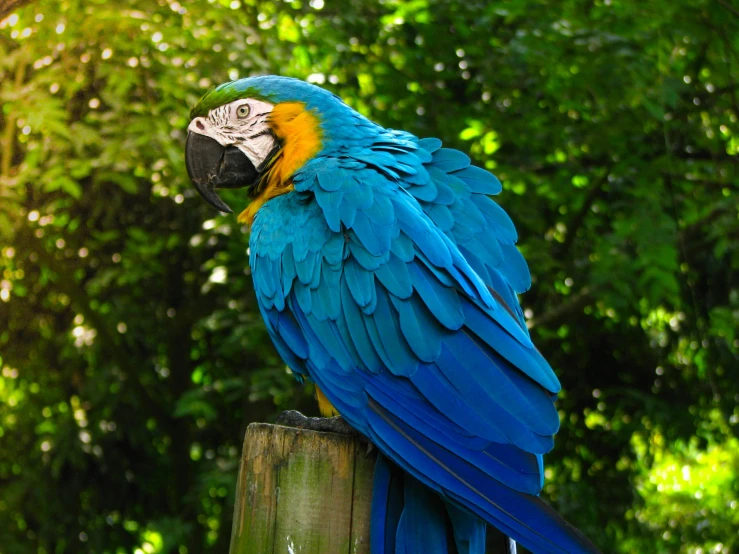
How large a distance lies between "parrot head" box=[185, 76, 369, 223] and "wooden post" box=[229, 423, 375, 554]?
0.88 meters

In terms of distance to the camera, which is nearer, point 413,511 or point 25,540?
point 413,511

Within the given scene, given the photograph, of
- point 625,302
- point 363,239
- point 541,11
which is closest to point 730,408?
point 625,302

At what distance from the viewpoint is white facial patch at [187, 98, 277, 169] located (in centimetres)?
260

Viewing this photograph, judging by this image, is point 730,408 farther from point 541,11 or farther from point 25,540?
point 25,540

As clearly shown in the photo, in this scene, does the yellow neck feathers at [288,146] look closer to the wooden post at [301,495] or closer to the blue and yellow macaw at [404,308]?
the blue and yellow macaw at [404,308]

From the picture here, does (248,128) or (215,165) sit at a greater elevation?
(248,128)

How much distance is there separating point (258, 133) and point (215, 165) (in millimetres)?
203

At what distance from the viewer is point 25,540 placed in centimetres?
498

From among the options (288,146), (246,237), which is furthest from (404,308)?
(246,237)

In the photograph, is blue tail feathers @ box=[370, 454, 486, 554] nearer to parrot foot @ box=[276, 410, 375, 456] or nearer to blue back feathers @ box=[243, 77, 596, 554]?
blue back feathers @ box=[243, 77, 596, 554]

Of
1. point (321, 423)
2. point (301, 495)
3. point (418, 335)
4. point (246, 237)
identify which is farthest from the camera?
point (246, 237)

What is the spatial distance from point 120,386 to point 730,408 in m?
3.50

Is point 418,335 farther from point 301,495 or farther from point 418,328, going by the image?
point 301,495

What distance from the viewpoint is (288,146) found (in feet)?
8.31
